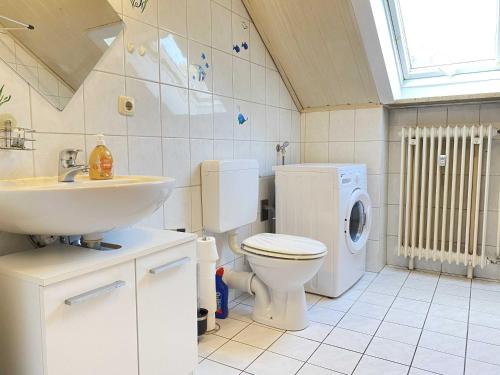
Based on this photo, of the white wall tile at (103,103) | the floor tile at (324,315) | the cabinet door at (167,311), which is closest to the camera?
the cabinet door at (167,311)

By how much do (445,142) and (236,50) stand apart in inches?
64.1

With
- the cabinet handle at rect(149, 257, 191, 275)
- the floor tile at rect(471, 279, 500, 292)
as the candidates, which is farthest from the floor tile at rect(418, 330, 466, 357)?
the cabinet handle at rect(149, 257, 191, 275)

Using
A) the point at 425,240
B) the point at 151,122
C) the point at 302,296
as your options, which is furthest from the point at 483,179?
the point at 151,122

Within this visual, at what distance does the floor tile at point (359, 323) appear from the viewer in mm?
2143

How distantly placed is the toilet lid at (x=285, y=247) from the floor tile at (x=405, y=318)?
602mm

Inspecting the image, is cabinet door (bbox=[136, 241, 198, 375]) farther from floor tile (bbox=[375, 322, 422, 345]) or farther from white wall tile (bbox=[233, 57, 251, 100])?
white wall tile (bbox=[233, 57, 251, 100])

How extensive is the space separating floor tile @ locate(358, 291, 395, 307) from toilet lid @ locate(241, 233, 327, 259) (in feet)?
2.16

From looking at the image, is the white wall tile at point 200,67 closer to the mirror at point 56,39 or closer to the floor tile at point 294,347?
the mirror at point 56,39

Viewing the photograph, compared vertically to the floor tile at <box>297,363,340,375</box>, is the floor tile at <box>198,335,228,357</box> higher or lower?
higher

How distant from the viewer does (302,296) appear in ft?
7.10

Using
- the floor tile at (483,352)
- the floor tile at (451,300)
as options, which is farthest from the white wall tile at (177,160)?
the floor tile at (451,300)

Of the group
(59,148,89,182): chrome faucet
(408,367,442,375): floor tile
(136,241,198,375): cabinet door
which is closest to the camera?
(136,241,198,375): cabinet door

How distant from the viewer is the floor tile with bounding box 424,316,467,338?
209cm

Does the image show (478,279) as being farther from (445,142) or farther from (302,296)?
(302,296)
